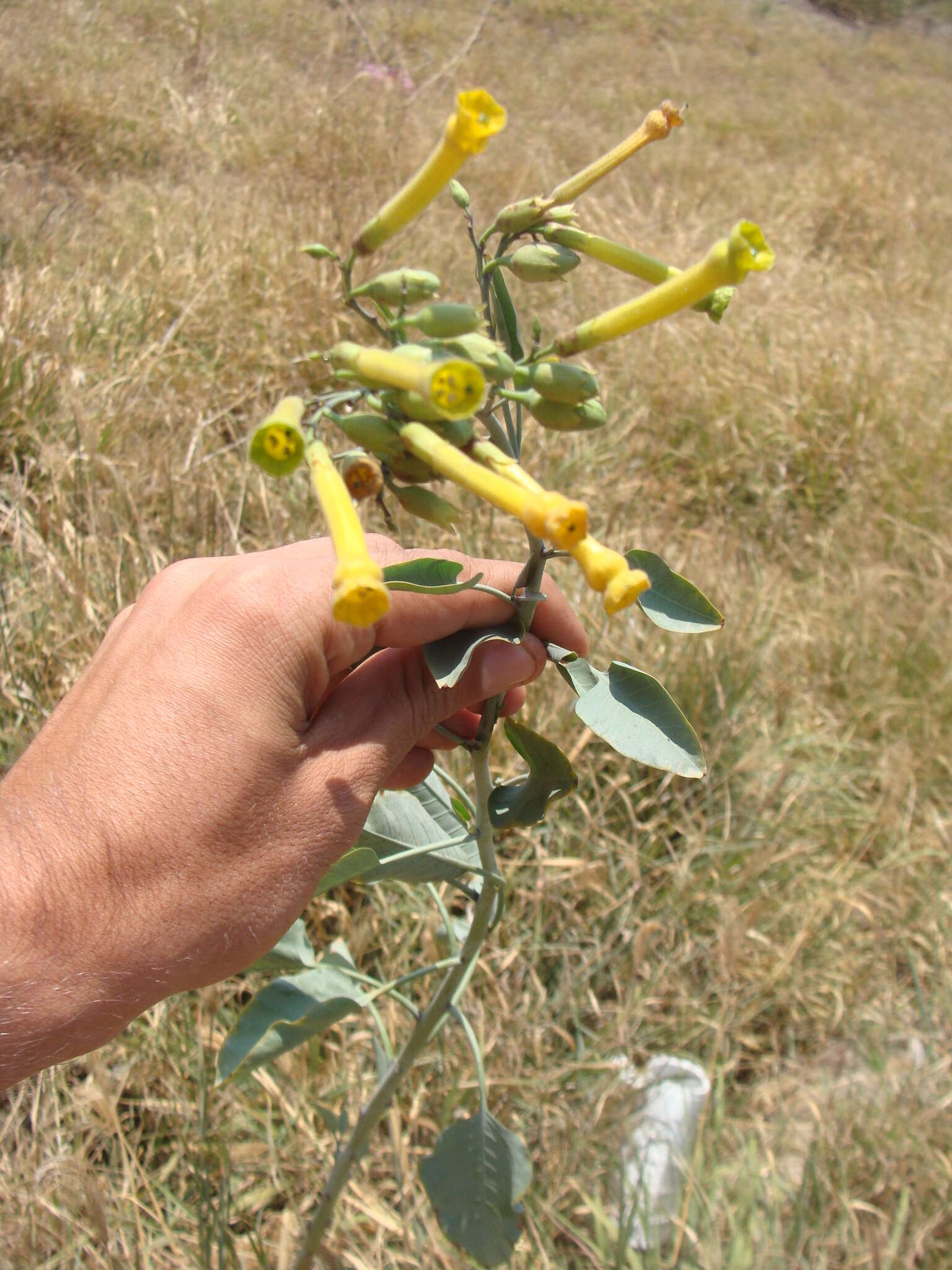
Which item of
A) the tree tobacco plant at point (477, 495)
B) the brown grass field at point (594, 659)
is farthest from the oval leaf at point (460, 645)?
the brown grass field at point (594, 659)

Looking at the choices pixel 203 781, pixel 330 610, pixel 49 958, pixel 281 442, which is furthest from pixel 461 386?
pixel 49 958

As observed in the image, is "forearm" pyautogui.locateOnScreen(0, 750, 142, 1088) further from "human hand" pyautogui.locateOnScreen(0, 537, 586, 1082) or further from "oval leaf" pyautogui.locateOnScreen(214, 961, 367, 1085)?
"oval leaf" pyautogui.locateOnScreen(214, 961, 367, 1085)

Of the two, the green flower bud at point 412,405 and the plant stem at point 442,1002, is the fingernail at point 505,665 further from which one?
the green flower bud at point 412,405

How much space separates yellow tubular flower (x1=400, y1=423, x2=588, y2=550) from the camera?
0.71m

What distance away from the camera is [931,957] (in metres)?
2.38

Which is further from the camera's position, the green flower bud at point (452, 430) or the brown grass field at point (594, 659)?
the brown grass field at point (594, 659)

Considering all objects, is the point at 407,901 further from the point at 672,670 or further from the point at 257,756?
the point at 257,756

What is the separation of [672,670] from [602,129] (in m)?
6.49

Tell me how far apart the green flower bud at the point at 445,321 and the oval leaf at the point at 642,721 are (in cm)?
36

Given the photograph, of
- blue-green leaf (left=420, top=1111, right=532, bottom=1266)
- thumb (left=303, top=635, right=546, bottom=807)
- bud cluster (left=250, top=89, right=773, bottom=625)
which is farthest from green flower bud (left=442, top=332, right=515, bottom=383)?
blue-green leaf (left=420, top=1111, right=532, bottom=1266)

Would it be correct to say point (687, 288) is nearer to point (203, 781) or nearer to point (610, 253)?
point (610, 253)

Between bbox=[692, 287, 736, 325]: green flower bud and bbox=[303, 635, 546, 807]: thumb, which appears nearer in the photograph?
bbox=[692, 287, 736, 325]: green flower bud

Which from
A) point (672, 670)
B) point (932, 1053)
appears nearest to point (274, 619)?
point (672, 670)

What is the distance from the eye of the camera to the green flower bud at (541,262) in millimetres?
866
